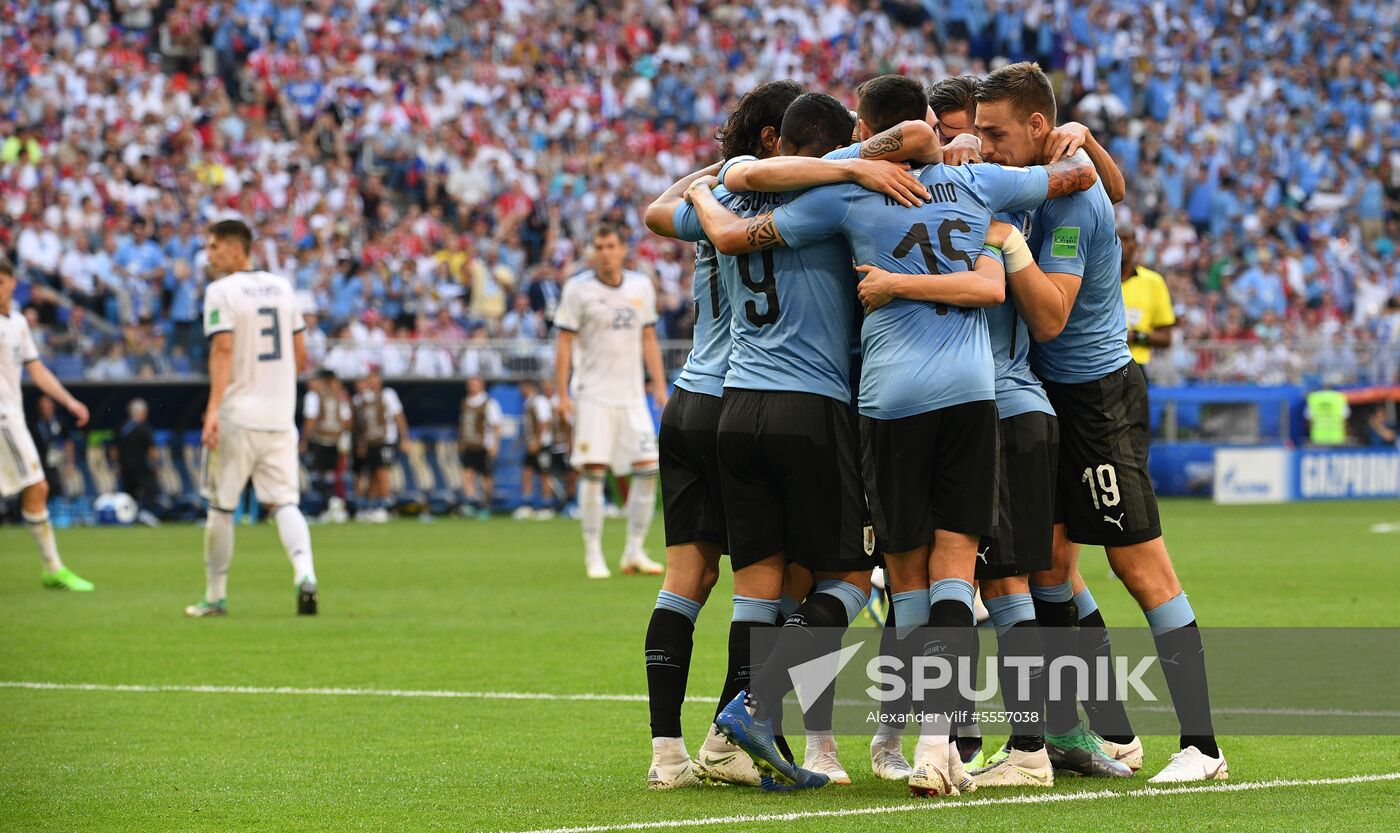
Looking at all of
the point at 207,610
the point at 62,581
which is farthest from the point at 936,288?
the point at 62,581

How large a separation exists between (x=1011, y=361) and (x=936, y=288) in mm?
600

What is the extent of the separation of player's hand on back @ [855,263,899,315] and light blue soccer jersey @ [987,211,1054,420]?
522 mm

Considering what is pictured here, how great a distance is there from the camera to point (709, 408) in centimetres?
636

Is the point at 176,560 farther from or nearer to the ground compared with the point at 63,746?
nearer to the ground

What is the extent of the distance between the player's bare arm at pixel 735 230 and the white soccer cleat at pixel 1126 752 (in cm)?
215

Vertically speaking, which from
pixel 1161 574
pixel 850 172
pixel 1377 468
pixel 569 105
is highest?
pixel 569 105

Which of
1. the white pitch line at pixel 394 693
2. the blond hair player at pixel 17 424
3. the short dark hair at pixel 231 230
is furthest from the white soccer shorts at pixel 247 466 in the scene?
the white pitch line at pixel 394 693

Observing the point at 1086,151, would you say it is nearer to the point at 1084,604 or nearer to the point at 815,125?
the point at 815,125

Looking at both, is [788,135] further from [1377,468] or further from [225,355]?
[1377,468]

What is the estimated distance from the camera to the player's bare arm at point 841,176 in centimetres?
584

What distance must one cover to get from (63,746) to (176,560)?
11.3m

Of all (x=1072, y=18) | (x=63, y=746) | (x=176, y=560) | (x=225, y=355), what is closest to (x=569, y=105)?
(x=1072, y=18)

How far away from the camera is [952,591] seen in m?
5.92

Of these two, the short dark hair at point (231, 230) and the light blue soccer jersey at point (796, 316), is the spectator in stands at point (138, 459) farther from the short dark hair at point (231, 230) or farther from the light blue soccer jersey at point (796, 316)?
the light blue soccer jersey at point (796, 316)
